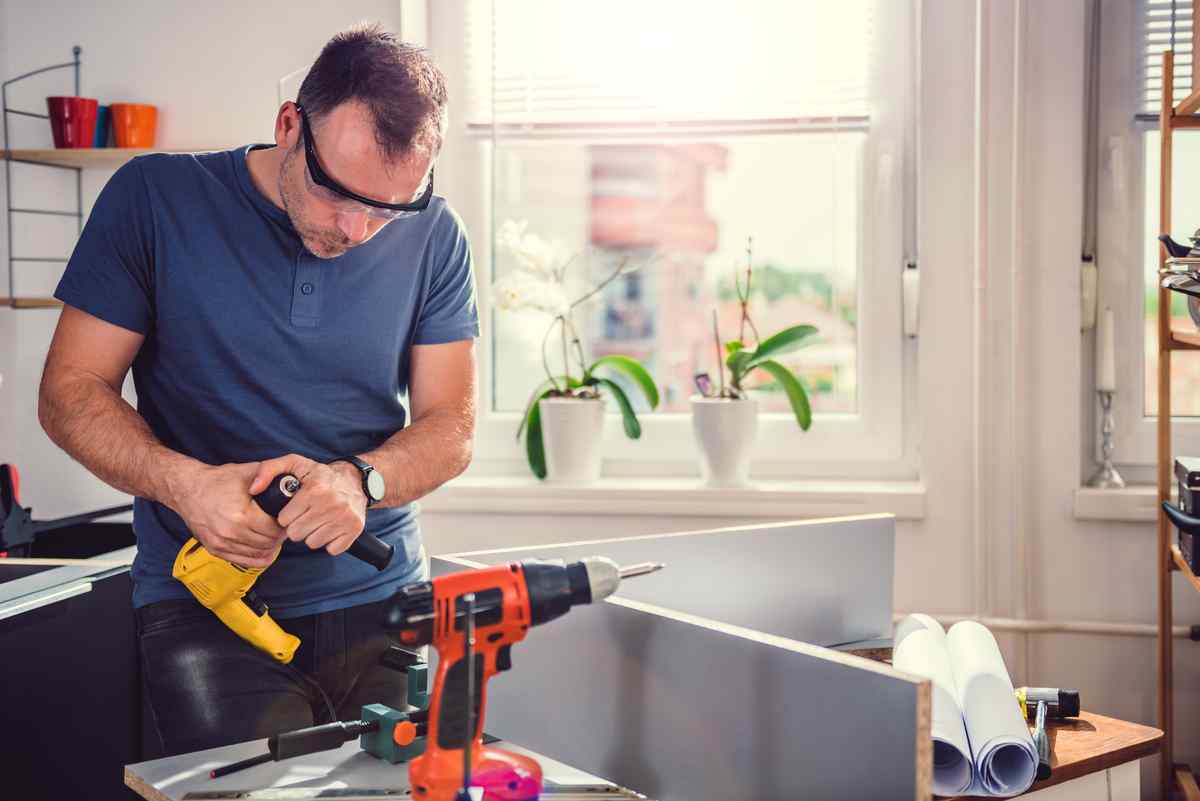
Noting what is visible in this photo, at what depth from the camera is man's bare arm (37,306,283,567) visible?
1310 mm

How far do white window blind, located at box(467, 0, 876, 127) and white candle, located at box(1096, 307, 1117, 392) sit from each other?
2.32ft

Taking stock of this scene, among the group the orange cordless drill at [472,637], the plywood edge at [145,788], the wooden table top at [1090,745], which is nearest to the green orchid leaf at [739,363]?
the wooden table top at [1090,745]

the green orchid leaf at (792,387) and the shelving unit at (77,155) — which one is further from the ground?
the shelving unit at (77,155)

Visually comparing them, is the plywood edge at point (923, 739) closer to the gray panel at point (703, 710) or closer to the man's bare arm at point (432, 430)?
the gray panel at point (703, 710)

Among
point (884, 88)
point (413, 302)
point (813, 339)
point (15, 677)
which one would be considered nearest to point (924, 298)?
point (813, 339)

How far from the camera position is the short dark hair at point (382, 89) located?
4.63 feet

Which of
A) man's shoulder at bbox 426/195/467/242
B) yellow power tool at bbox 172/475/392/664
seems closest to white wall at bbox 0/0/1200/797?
man's shoulder at bbox 426/195/467/242

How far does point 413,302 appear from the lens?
5.58ft

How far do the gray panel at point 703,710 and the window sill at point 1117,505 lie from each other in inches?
59.7

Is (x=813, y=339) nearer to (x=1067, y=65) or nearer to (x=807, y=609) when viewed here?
(x=1067, y=65)

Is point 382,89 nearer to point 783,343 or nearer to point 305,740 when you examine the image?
point 305,740

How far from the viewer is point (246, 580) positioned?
1.37 meters

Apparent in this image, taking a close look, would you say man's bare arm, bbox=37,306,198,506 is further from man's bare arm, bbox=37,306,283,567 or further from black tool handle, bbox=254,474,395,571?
black tool handle, bbox=254,474,395,571

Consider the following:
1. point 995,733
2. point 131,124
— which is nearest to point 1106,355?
point 995,733
